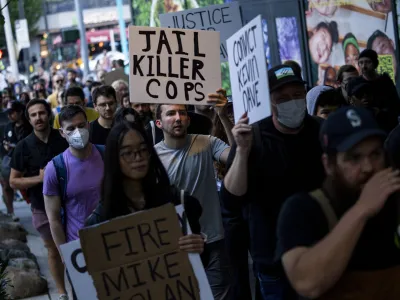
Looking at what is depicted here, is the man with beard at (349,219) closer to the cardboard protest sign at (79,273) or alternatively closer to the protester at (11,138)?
the cardboard protest sign at (79,273)

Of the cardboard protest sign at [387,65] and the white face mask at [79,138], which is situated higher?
the cardboard protest sign at [387,65]

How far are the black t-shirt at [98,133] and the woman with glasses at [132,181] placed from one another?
14.6 ft

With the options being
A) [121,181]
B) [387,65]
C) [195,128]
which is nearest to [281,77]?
[121,181]

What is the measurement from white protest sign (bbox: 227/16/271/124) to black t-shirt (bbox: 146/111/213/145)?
86.4 inches

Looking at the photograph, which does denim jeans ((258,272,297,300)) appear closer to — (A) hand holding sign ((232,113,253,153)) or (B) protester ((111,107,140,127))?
(A) hand holding sign ((232,113,253,153))

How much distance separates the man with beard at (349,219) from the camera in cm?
325

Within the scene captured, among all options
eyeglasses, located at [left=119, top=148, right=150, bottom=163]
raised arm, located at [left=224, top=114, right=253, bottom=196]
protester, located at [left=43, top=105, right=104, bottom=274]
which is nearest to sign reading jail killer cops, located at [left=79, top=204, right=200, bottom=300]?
eyeglasses, located at [left=119, top=148, right=150, bottom=163]

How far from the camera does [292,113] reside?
16.8 feet

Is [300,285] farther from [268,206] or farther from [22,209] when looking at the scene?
[22,209]

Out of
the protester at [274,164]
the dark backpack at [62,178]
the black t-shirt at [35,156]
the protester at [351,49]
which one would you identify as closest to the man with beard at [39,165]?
the black t-shirt at [35,156]

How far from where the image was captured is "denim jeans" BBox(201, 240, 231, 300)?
6449 mm

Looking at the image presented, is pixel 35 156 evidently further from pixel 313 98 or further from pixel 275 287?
pixel 275 287

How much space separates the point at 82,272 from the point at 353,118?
184 cm

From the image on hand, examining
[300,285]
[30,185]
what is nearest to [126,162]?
[300,285]
